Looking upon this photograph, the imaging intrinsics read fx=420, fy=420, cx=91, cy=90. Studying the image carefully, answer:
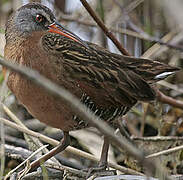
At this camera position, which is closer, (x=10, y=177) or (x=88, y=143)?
(x=10, y=177)

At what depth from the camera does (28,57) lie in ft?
8.63

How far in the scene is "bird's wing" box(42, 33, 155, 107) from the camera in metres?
2.72

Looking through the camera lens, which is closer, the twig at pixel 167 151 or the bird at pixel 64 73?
the bird at pixel 64 73

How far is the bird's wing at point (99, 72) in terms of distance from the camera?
272cm

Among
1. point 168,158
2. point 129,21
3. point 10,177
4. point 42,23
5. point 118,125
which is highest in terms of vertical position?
point 129,21

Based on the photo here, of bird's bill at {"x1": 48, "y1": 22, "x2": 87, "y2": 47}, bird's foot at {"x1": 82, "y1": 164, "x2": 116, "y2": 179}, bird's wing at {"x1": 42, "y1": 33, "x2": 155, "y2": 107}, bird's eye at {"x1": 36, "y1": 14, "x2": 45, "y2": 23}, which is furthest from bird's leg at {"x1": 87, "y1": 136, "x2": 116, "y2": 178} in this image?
bird's eye at {"x1": 36, "y1": 14, "x2": 45, "y2": 23}

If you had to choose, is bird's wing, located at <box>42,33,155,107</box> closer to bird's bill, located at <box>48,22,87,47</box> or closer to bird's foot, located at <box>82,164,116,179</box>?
bird's bill, located at <box>48,22,87,47</box>

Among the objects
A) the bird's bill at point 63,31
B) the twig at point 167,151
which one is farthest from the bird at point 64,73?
the twig at point 167,151

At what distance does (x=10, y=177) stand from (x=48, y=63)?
0.85 m

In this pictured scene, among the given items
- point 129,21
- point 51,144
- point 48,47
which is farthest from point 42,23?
→ point 129,21

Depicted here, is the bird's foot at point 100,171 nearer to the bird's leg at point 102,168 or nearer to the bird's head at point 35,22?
the bird's leg at point 102,168

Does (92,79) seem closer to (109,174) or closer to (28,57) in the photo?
(28,57)

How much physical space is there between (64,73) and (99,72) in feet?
0.98

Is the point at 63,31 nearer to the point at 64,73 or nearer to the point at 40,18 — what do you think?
the point at 40,18
